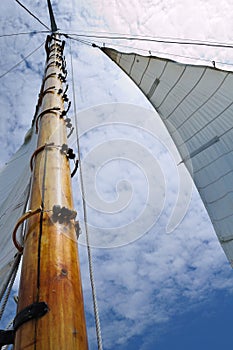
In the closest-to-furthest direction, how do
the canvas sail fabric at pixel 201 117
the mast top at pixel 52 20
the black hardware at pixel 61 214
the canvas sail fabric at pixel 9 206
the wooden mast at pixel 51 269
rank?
1. the wooden mast at pixel 51 269
2. the black hardware at pixel 61 214
3. the canvas sail fabric at pixel 9 206
4. the canvas sail fabric at pixel 201 117
5. the mast top at pixel 52 20

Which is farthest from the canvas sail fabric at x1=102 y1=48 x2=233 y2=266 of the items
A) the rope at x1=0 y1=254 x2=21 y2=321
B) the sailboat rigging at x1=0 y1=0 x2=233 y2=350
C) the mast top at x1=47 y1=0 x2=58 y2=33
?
the rope at x1=0 y1=254 x2=21 y2=321

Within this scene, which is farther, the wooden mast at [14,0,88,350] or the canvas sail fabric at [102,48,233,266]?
the canvas sail fabric at [102,48,233,266]

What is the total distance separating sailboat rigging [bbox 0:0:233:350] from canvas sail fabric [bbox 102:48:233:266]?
0.02 m

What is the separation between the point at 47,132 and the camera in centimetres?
320

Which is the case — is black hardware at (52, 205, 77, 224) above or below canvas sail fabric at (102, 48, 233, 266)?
below

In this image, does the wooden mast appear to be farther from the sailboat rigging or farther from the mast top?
the mast top

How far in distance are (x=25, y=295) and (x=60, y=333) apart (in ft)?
1.09

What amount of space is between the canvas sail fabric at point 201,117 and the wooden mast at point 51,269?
9.45 ft

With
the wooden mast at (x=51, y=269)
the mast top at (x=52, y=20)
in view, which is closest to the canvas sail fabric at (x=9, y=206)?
the wooden mast at (x=51, y=269)

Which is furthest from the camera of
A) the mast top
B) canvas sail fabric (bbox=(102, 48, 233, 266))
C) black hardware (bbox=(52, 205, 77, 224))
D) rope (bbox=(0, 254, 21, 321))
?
the mast top

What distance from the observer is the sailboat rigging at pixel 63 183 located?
1.44 m

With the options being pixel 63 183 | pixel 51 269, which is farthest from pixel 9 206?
pixel 51 269

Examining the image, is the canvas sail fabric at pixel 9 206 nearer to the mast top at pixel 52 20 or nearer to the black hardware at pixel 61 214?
the black hardware at pixel 61 214

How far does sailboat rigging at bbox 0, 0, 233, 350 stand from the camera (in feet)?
4.73
